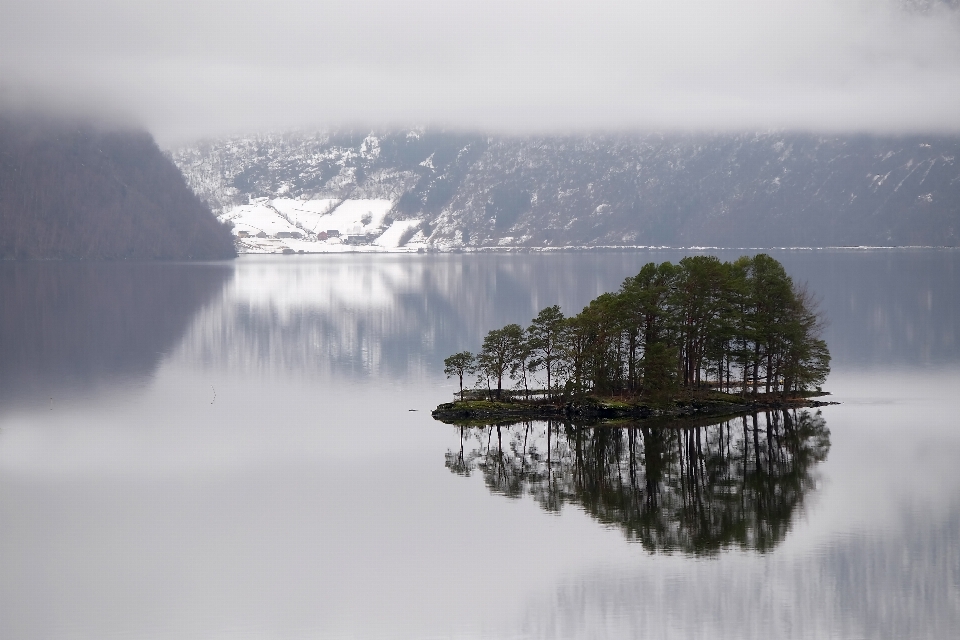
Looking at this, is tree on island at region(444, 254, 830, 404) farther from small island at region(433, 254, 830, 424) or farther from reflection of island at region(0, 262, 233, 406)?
reflection of island at region(0, 262, 233, 406)

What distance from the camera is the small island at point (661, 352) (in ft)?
262

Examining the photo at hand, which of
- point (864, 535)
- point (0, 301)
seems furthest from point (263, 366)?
point (0, 301)

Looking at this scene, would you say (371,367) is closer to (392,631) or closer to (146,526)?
(146,526)

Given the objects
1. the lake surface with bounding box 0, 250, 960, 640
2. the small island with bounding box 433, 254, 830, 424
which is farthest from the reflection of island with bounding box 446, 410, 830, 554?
the small island with bounding box 433, 254, 830, 424

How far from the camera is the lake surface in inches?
1704

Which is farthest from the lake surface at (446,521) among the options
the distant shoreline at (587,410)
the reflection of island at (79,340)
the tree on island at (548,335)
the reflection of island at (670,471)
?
the reflection of island at (79,340)

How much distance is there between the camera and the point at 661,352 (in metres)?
79.1

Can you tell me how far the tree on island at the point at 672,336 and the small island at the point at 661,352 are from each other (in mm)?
85

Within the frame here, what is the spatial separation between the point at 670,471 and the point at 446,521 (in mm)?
15489

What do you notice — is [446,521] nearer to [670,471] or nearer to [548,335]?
[670,471]

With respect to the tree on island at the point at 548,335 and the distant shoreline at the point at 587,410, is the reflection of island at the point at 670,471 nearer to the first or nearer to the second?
the distant shoreline at the point at 587,410

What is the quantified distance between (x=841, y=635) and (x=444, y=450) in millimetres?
32390

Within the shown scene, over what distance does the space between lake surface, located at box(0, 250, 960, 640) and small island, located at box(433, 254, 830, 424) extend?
385cm

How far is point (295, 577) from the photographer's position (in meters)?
46.5
